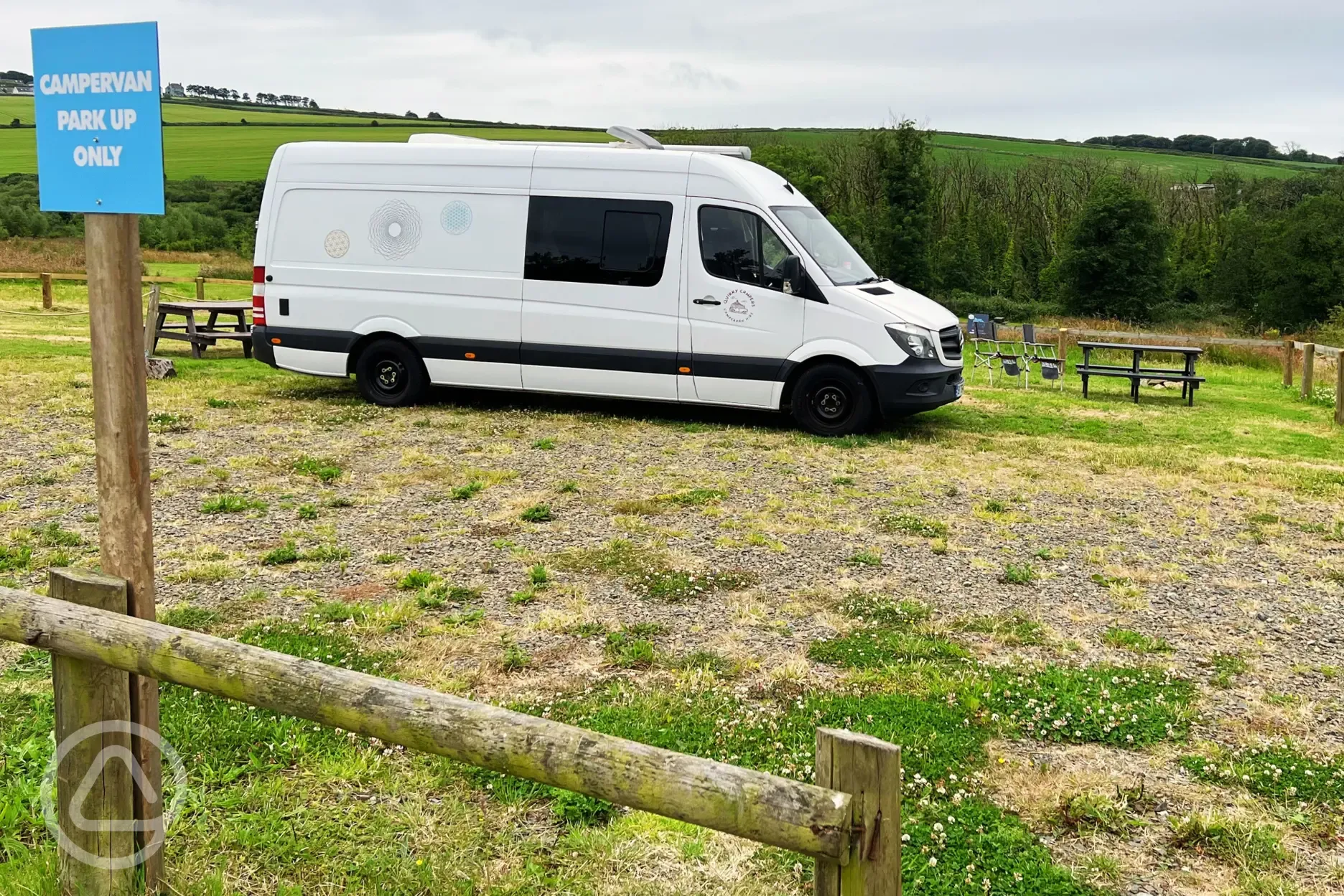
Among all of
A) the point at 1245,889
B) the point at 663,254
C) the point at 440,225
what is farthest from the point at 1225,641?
the point at 440,225

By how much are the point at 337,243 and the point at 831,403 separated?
5.63 m

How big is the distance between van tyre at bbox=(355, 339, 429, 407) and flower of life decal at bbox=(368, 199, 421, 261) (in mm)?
997

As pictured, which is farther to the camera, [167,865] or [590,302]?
[590,302]

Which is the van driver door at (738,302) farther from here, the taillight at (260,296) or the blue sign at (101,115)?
the blue sign at (101,115)

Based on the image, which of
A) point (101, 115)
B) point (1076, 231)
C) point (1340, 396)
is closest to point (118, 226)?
point (101, 115)

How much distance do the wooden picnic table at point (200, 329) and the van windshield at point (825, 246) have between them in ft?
30.5

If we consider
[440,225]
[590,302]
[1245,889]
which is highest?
[440,225]

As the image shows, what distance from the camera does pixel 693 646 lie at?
522 centimetres

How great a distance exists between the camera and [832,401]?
1111 cm

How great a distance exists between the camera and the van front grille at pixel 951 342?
11.2 meters

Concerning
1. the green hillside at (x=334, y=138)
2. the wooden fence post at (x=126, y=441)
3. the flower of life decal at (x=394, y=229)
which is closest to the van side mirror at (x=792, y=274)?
the flower of life decal at (x=394, y=229)

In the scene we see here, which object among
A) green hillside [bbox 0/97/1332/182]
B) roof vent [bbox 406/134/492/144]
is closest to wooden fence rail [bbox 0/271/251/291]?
roof vent [bbox 406/134/492/144]

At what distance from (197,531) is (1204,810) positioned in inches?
233

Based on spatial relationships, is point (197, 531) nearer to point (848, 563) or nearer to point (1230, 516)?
point (848, 563)
